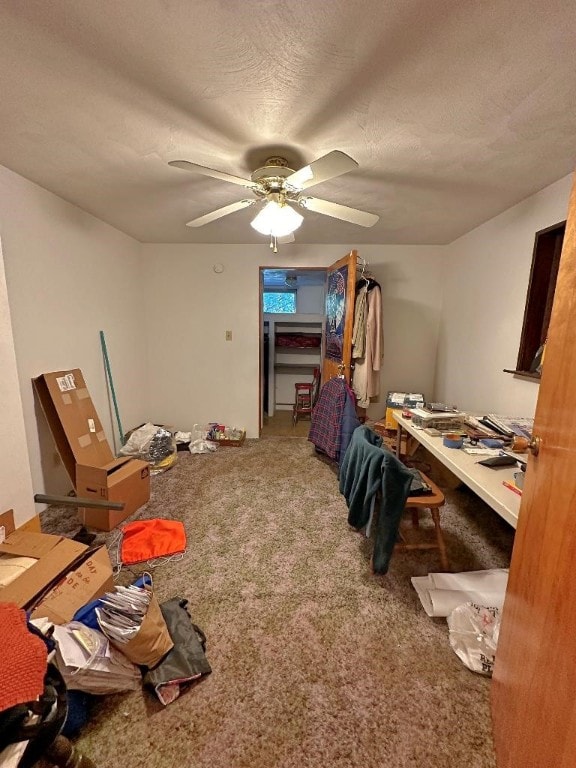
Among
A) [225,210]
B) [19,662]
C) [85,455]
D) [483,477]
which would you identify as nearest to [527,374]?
[483,477]

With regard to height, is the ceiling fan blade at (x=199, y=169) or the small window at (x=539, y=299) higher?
the ceiling fan blade at (x=199, y=169)

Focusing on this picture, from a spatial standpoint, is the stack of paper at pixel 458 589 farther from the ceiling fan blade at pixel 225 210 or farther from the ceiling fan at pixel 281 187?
the ceiling fan blade at pixel 225 210

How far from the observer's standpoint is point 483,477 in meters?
1.43

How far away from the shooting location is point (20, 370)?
2.04 meters

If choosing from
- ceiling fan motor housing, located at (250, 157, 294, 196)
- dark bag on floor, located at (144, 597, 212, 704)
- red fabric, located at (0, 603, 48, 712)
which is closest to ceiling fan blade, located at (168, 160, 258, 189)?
ceiling fan motor housing, located at (250, 157, 294, 196)

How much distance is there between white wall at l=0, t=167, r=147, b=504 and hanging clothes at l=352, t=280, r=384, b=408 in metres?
2.33

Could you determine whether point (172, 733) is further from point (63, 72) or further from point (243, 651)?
point (63, 72)

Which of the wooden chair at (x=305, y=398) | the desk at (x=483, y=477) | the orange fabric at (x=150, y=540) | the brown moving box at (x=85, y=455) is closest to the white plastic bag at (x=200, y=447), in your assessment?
the brown moving box at (x=85, y=455)

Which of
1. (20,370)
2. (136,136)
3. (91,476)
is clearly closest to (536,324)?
(136,136)

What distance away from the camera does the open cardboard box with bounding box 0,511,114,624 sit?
118 cm

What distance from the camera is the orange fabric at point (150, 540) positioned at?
72.9 inches

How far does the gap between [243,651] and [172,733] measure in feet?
1.13

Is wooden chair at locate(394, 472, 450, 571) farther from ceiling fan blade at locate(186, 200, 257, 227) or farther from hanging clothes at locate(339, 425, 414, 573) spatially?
ceiling fan blade at locate(186, 200, 257, 227)

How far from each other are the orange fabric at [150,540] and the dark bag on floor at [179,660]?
0.48 metres
